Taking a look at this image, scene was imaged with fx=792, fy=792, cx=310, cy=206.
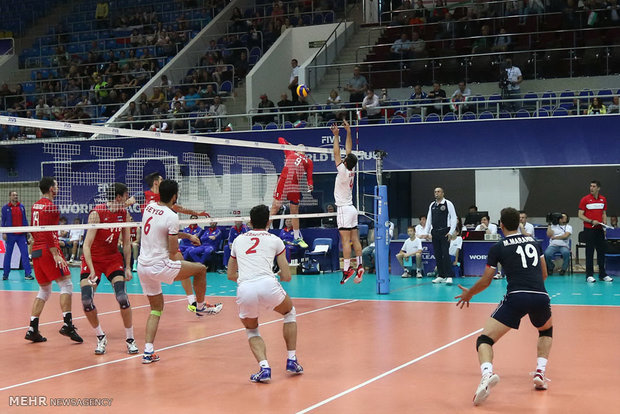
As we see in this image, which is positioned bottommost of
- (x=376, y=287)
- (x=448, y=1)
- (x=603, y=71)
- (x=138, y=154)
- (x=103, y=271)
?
(x=376, y=287)

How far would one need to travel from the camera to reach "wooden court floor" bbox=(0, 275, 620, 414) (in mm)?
7164

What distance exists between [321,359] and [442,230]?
8981 mm

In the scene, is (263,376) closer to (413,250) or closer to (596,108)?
(413,250)

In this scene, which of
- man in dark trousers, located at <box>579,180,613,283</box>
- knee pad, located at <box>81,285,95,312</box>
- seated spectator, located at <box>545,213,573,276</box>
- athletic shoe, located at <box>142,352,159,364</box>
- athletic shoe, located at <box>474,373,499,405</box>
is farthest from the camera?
seated spectator, located at <box>545,213,573,276</box>

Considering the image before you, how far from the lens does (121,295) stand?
9766 mm

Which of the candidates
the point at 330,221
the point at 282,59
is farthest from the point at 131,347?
the point at 282,59

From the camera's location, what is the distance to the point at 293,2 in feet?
102

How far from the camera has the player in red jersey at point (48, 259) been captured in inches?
414

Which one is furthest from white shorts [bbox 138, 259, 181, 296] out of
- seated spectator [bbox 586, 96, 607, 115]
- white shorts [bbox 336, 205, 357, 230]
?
seated spectator [bbox 586, 96, 607, 115]

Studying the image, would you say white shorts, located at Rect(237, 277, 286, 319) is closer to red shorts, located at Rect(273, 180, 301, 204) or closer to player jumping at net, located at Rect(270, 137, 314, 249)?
player jumping at net, located at Rect(270, 137, 314, 249)

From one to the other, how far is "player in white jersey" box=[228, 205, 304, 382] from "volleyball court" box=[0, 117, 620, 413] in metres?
0.40

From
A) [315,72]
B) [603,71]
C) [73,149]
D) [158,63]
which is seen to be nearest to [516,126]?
[603,71]

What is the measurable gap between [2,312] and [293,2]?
791 inches

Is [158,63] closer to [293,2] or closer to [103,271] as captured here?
[293,2]
